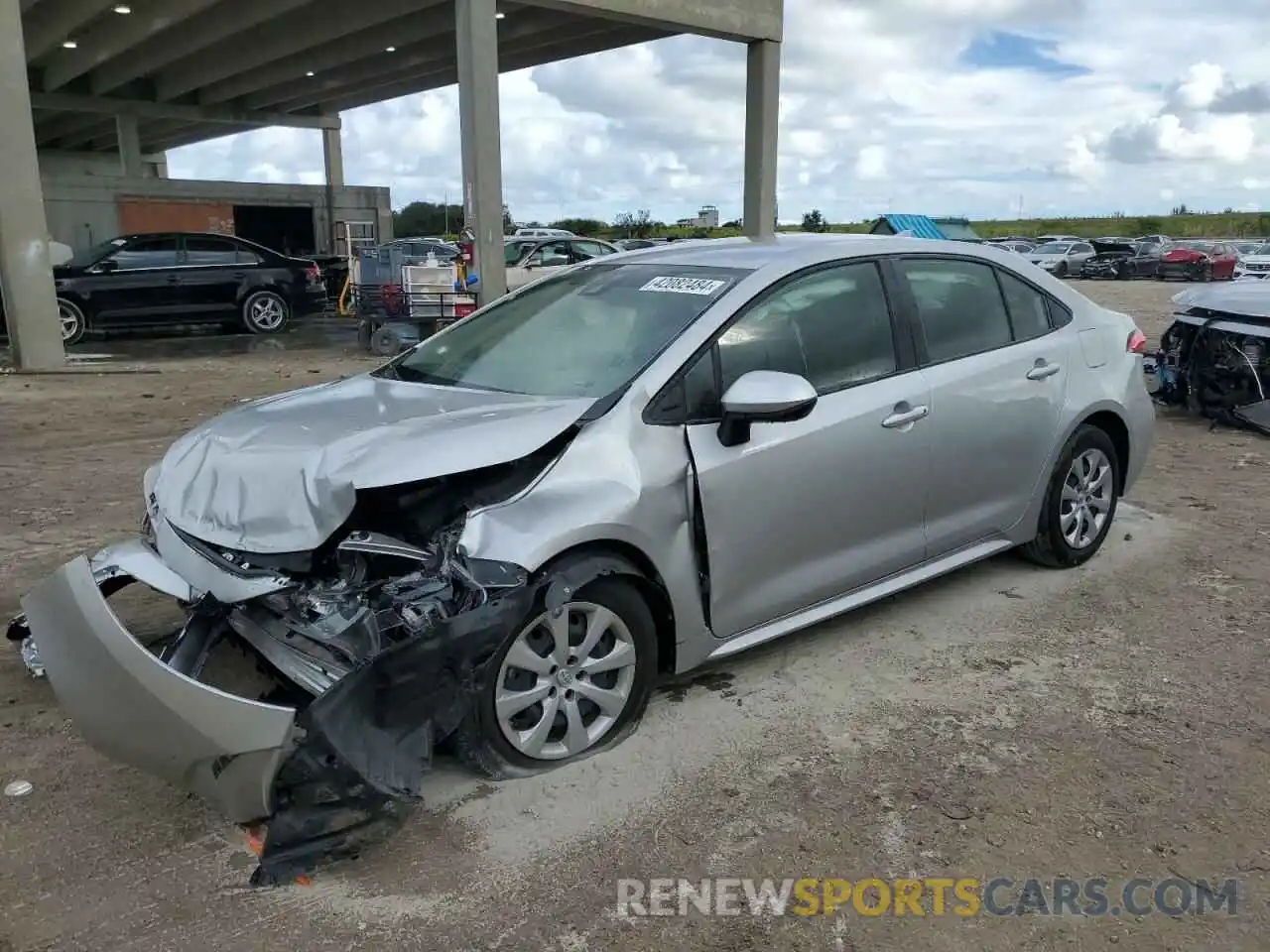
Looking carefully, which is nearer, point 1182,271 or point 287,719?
point 287,719

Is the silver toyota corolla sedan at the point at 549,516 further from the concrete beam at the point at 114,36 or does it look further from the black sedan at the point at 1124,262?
the black sedan at the point at 1124,262

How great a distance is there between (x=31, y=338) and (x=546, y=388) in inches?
447

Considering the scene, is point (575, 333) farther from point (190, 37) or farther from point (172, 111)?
point (172, 111)

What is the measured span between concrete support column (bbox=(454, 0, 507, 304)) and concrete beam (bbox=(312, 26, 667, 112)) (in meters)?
4.67

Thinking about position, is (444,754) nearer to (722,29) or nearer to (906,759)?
(906,759)

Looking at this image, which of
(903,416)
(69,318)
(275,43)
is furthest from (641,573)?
(275,43)

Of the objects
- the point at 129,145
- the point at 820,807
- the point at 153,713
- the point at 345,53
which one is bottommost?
the point at 820,807

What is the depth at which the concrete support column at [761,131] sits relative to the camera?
18531 millimetres

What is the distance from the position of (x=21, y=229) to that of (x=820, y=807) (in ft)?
41.8

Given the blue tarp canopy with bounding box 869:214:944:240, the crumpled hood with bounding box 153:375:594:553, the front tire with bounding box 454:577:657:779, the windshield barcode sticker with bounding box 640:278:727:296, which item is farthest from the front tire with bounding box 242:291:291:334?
the front tire with bounding box 454:577:657:779

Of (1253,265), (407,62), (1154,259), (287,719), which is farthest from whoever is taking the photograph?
(1154,259)

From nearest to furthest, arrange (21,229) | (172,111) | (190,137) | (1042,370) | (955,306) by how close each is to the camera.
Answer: (955,306) → (1042,370) → (21,229) → (172,111) → (190,137)

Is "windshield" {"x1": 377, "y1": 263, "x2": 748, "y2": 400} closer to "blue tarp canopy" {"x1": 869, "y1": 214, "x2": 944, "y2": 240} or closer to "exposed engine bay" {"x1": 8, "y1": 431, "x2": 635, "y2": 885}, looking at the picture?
"exposed engine bay" {"x1": 8, "y1": 431, "x2": 635, "y2": 885}

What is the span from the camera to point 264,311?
16500 millimetres
